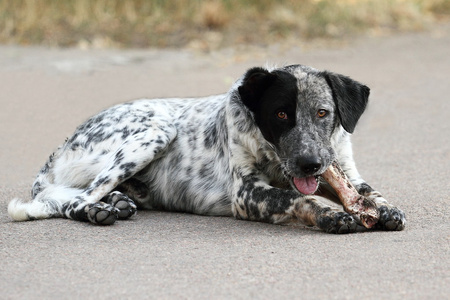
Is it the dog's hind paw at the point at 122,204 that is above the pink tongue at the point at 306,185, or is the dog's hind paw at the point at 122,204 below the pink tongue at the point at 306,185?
below

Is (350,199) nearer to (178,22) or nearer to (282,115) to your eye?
(282,115)

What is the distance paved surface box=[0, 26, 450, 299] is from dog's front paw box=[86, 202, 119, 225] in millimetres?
81

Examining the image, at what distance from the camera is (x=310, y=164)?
17.1ft

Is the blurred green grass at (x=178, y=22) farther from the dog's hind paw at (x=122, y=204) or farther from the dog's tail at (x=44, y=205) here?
the dog's hind paw at (x=122, y=204)

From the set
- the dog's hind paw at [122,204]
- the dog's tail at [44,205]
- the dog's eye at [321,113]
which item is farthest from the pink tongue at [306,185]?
the dog's tail at [44,205]

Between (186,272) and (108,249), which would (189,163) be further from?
(186,272)

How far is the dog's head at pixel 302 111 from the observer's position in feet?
17.4

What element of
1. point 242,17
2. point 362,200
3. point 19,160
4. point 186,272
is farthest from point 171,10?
point 186,272

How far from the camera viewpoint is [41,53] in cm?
1255

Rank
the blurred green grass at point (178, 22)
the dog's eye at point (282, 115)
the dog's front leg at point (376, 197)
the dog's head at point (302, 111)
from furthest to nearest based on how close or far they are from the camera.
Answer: the blurred green grass at point (178, 22), the dog's eye at point (282, 115), the dog's head at point (302, 111), the dog's front leg at point (376, 197)

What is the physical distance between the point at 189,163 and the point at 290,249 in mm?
1761

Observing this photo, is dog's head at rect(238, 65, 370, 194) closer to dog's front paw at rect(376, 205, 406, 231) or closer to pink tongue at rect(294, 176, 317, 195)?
pink tongue at rect(294, 176, 317, 195)

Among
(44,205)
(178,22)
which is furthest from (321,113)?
(178,22)

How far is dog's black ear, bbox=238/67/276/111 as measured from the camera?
558 cm
